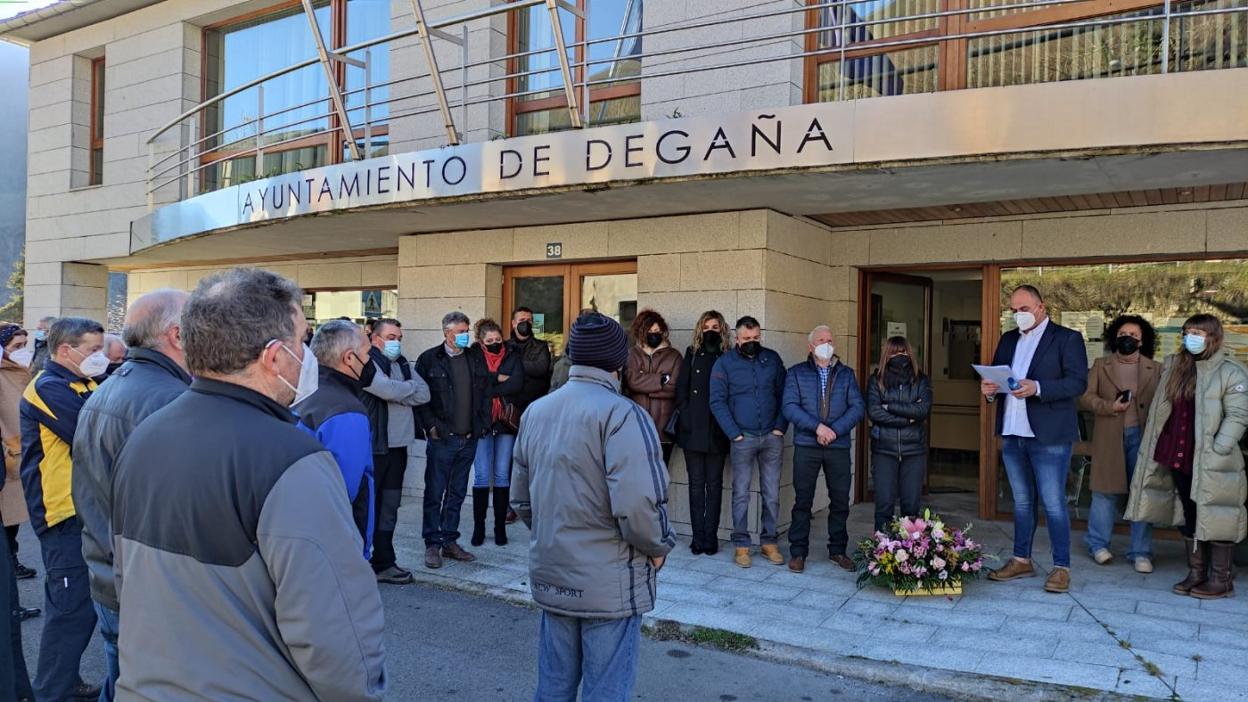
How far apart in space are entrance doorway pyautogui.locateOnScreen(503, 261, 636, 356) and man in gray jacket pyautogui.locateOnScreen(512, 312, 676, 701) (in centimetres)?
524

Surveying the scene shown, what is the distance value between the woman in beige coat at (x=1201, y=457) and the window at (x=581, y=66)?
498cm

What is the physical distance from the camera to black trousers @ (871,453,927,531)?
21.7 ft

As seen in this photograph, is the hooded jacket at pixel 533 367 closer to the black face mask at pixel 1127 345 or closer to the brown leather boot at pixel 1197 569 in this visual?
the black face mask at pixel 1127 345

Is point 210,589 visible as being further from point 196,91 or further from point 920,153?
point 196,91

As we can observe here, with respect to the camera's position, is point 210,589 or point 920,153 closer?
point 210,589

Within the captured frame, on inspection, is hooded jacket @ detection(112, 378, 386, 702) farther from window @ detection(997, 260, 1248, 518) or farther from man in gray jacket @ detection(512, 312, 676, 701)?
window @ detection(997, 260, 1248, 518)

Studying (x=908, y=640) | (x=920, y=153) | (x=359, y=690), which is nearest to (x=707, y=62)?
(x=920, y=153)

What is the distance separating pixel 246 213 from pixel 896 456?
653cm

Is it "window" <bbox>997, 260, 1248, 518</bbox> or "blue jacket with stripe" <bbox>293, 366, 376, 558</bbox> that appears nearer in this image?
"blue jacket with stripe" <bbox>293, 366, 376, 558</bbox>

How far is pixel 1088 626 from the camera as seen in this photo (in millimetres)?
5227

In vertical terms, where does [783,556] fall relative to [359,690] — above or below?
below

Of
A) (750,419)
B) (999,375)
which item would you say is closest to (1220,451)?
(999,375)

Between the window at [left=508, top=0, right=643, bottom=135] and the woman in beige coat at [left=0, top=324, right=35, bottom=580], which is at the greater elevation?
the window at [left=508, top=0, right=643, bottom=135]

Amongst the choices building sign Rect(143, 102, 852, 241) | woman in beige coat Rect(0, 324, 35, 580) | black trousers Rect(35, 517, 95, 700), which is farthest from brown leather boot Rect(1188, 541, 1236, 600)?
woman in beige coat Rect(0, 324, 35, 580)
